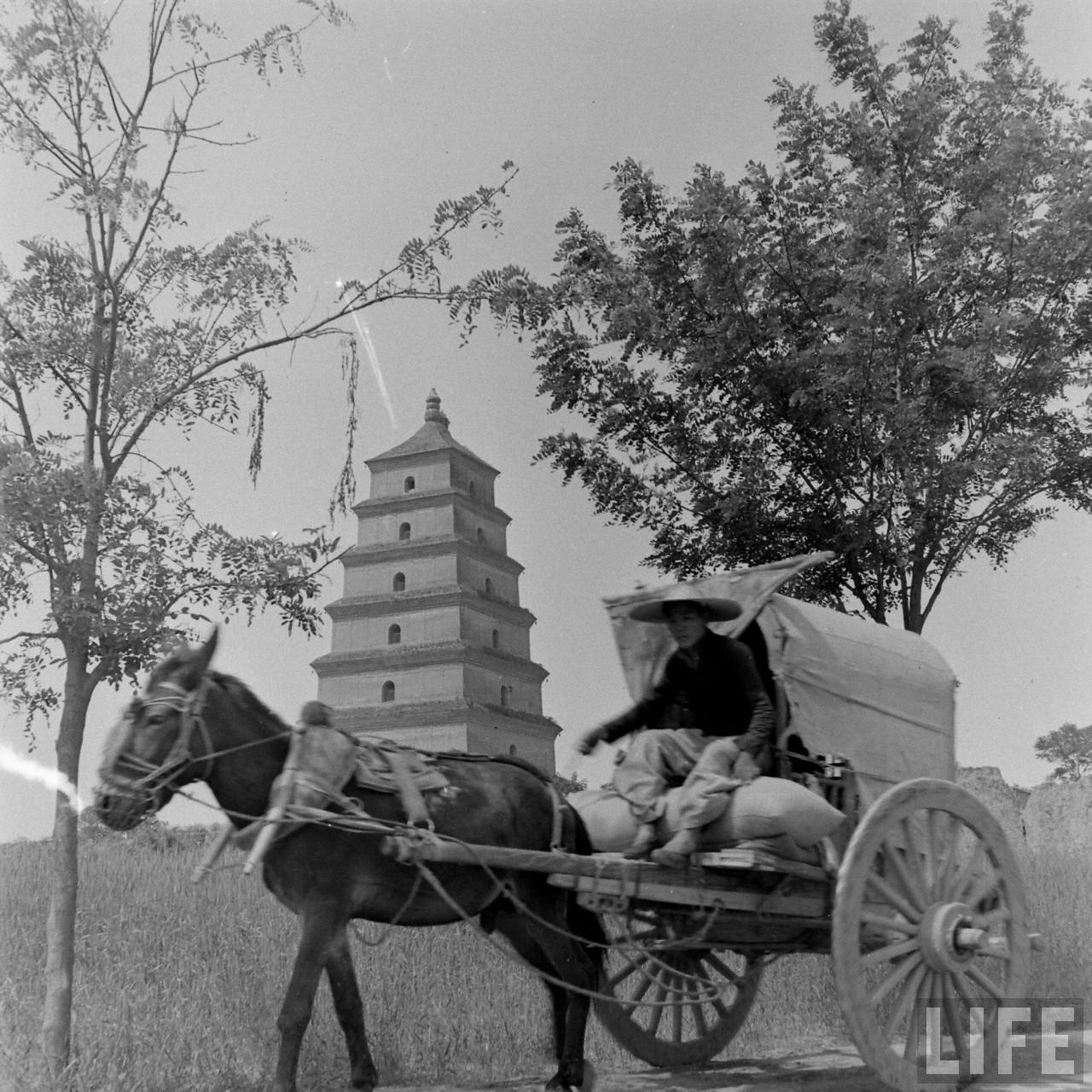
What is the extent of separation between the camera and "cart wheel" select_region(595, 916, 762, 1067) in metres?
6.51

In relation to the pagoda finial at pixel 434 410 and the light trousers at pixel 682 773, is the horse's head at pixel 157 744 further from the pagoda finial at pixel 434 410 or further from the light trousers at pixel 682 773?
the pagoda finial at pixel 434 410

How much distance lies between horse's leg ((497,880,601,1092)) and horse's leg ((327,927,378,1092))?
863mm

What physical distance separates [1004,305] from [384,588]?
73.4ft

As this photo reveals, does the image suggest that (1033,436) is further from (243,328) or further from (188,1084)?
(188,1084)

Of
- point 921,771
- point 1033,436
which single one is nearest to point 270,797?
point 921,771

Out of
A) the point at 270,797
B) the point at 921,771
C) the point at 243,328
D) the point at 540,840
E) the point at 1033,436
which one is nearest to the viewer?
the point at 270,797

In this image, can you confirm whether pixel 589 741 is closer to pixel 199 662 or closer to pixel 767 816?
pixel 767 816

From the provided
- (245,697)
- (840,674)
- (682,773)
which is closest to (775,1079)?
(682,773)

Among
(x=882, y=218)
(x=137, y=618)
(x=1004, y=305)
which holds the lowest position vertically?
(x=137, y=618)

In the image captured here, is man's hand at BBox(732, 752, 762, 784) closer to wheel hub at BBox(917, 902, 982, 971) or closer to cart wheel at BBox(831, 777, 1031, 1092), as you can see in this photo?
cart wheel at BBox(831, 777, 1031, 1092)

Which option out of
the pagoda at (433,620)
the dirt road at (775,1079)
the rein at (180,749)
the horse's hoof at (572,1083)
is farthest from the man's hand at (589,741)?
the pagoda at (433,620)

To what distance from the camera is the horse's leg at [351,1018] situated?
5258 mm

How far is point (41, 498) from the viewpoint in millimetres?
5441

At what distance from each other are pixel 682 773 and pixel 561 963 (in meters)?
1.05
